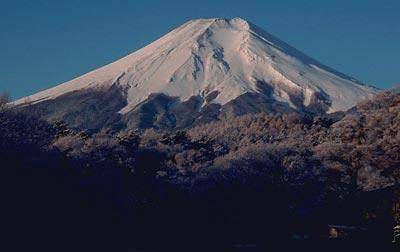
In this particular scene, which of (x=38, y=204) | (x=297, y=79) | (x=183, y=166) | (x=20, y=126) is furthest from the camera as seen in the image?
(x=297, y=79)

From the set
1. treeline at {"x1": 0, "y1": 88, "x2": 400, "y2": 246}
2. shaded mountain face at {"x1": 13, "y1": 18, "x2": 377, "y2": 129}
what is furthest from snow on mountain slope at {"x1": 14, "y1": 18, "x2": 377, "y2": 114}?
treeline at {"x1": 0, "y1": 88, "x2": 400, "y2": 246}

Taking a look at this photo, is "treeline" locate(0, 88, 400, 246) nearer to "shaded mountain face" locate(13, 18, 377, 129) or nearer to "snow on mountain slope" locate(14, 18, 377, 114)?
"shaded mountain face" locate(13, 18, 377, 129)

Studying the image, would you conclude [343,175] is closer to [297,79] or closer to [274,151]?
[274,151]

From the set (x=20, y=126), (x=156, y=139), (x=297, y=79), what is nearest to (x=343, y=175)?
(x=156, y=139)

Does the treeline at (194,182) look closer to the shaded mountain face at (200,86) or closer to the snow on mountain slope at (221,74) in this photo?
the shaded mountain face at (200,86)

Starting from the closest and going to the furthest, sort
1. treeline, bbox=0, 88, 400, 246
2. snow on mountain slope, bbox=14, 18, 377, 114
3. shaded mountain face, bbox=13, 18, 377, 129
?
treeline, bbox=0, 88, 400, 246, shaded mountain face, bbox=13, 18, 377, 129, snow on mountain slope, bbox=14, 18, 377, 114

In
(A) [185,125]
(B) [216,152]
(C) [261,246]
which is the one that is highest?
(A) [185,125]

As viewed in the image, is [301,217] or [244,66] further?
[244,66]
